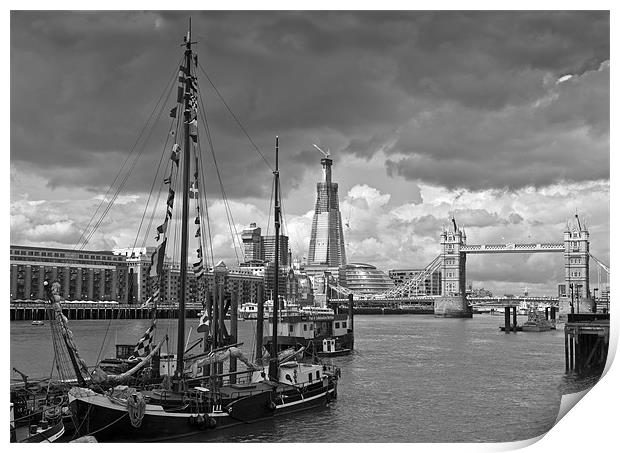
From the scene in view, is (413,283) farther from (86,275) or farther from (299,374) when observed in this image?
(299,374)

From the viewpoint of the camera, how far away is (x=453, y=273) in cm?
14400

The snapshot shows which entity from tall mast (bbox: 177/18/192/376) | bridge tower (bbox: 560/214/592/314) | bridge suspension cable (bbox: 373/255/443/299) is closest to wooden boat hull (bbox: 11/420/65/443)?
tall mast (bbox: 177/18/192/376)

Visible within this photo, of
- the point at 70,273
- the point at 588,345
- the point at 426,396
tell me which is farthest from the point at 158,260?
the point at 70,273

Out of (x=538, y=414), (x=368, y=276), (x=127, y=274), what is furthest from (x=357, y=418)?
(x=368, y=276)

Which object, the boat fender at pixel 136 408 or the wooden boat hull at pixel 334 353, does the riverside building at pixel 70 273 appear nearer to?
the wooden boat hull at pixel 334 353

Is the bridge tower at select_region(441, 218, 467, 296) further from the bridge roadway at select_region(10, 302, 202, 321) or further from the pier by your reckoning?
the pier

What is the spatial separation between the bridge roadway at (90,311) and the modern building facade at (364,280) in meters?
87.2

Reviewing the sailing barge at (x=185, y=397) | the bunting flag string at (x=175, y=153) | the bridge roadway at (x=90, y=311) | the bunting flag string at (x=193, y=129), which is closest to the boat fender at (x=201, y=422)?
the sailing barge at (x=185, y=397)

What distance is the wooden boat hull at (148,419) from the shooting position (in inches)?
582

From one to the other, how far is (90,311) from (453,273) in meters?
81.7

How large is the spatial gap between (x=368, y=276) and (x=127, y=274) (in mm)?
95713

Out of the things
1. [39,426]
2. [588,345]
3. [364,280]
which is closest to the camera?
[39,426]
